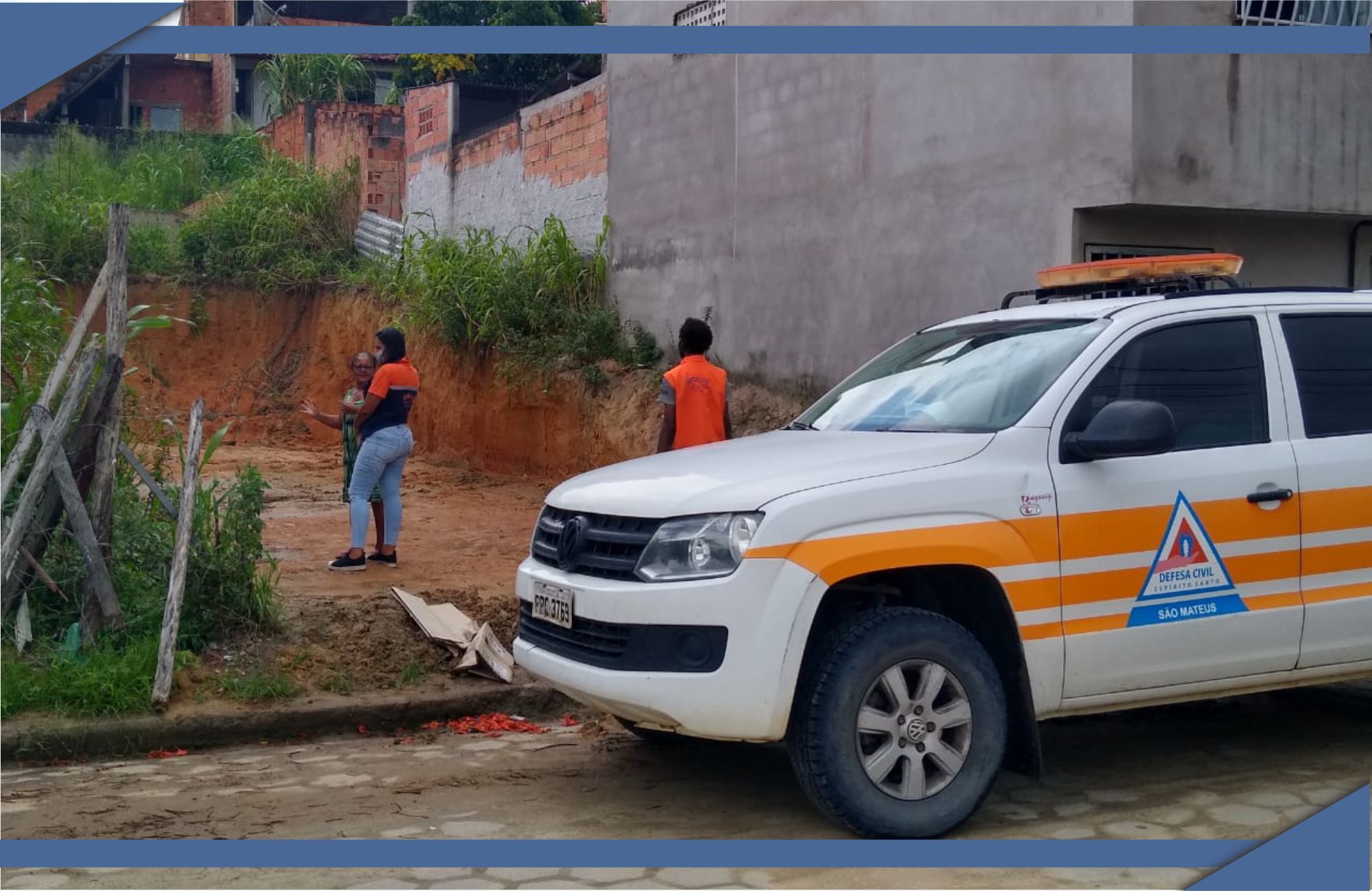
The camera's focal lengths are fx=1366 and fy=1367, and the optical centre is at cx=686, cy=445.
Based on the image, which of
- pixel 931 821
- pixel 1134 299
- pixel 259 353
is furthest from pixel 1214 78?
pixel 259 353

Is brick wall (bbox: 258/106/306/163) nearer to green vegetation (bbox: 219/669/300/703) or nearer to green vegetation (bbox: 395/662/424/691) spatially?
green vegetation (bbox: 395/662/424/691)

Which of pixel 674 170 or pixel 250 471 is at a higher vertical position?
pixel 674 170

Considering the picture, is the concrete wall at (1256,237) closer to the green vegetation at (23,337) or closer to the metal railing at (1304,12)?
the metal railing at (1304,12)

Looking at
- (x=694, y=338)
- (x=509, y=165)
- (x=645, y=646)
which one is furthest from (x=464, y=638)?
(x=509, y=165)

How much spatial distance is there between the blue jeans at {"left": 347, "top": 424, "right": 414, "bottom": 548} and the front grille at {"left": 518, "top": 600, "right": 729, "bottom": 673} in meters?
4.27

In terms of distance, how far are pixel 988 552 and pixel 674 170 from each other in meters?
8.76

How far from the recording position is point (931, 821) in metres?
4.64

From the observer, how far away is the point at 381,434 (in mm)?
9047

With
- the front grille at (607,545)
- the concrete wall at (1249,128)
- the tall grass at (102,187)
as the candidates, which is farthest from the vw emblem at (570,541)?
the tall grass at (102,187)

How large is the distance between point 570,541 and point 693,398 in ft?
8.35

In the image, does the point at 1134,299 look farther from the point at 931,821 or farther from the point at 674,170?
the point at 674,170

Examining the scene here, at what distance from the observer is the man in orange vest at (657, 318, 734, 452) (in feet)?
24.6

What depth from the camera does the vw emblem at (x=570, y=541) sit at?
198 inches

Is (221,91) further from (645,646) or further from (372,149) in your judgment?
(645,646)
